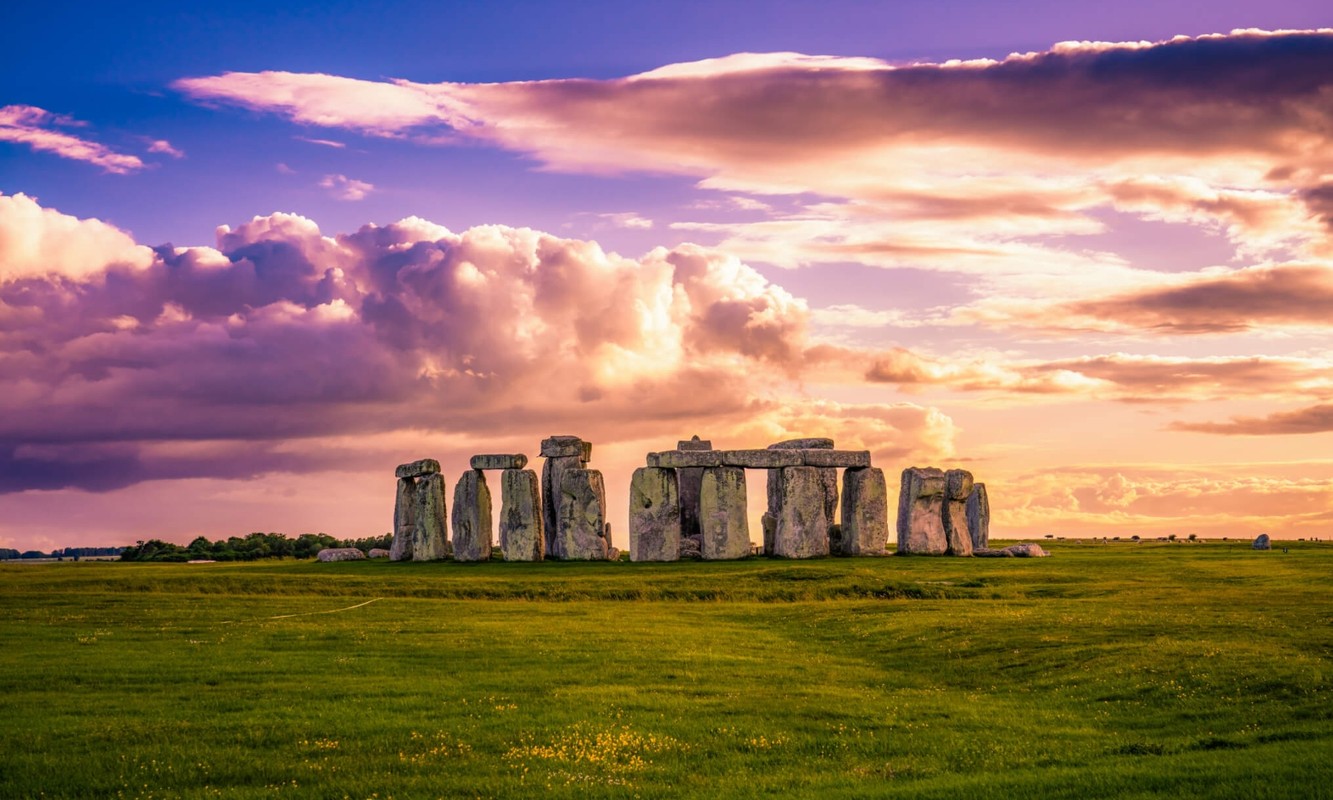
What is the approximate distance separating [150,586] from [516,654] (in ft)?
80.0

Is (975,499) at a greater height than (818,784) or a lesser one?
greater

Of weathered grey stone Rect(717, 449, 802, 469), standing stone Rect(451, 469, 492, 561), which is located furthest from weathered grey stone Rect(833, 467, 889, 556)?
standing stone Rect(451, 469, 492, 561)

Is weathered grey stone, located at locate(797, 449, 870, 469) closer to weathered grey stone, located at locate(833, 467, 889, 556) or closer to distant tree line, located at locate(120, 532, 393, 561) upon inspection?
weathered grey stone, located at locate(833, 467, 889, 556)

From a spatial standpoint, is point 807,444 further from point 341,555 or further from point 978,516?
point 341,555

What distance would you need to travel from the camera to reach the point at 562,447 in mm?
62688

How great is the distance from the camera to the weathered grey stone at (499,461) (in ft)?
198

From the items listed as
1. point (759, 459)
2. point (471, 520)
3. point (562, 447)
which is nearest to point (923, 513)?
point (759, 459)

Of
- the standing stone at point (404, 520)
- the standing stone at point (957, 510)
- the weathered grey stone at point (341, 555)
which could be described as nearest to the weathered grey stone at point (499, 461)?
the standing stone at point (404, 520)

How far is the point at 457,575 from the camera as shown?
53.0 meters

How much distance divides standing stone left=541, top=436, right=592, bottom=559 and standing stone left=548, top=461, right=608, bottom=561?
1.93 feet

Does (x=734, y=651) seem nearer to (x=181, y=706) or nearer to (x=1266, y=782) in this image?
(x=181, y=706)

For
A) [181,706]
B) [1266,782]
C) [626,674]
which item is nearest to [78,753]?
[181,706]

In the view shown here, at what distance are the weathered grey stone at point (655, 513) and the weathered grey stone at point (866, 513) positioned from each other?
29.2 feet

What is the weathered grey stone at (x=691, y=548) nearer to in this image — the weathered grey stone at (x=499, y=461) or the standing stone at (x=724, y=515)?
the standing stone at (x=724, y=515)
